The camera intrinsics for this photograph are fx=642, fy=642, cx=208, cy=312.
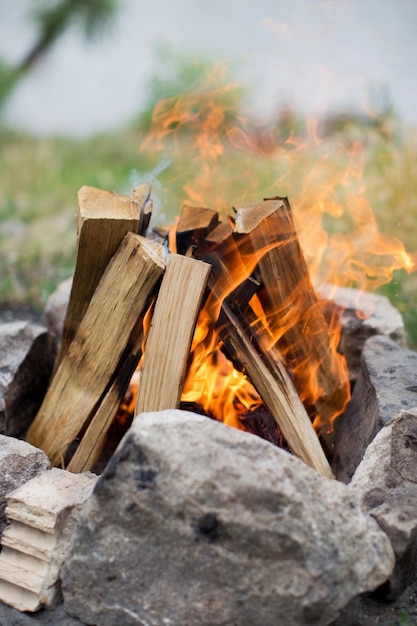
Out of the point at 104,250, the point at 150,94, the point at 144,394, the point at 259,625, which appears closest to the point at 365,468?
the point at 259,625

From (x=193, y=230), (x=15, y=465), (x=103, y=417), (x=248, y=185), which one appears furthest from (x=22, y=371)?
(x=248, y=185)

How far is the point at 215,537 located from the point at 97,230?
3.64 feet

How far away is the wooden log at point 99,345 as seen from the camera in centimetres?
213

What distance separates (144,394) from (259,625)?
0.80 meters

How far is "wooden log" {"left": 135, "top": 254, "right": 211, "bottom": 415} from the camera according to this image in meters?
2.03

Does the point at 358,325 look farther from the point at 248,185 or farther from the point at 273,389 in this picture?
the point at 248,185

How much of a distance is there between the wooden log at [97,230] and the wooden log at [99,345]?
1.7 inches

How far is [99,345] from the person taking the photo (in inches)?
86.7

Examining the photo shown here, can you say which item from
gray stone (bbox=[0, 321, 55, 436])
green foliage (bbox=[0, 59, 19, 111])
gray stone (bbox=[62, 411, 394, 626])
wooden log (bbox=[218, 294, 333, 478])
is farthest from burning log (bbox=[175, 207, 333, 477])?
green foliage (bbox=[0, 59, 19, 111])

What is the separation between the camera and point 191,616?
1.51m

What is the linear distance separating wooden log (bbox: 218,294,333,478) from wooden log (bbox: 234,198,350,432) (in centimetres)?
17

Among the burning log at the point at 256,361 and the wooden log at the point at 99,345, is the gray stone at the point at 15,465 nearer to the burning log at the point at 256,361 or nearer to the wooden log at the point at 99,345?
the wooden log at the point at 99,345

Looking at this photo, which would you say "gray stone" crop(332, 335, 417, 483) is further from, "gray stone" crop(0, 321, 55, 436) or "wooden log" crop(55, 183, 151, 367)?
"gray stone" crop(0, 321, 55, 436)

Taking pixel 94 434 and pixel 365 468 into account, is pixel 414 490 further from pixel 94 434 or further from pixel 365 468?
pixel 94 434
